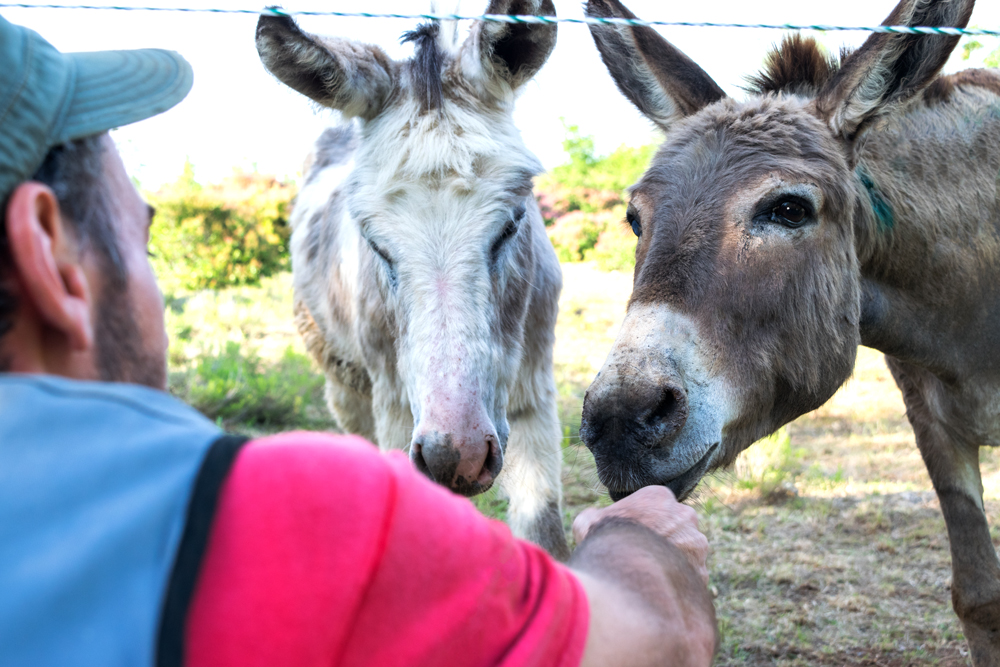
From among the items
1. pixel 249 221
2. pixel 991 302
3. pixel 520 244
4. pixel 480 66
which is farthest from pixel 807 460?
pixel 249 221

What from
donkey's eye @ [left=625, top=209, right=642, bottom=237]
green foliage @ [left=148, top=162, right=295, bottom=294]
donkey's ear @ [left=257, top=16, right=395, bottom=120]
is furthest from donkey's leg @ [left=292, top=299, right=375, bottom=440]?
green foliage @ [left=148, top=162, right=295, bottom=294]

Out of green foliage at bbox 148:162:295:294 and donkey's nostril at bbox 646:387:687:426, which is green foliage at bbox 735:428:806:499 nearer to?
donkey's nostril at bbox 646:387:687:426

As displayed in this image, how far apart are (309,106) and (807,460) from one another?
Answer: 5.12 m

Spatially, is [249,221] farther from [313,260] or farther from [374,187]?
[374,187]

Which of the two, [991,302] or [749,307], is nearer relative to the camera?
[749,307]

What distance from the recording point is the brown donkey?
7.01ft

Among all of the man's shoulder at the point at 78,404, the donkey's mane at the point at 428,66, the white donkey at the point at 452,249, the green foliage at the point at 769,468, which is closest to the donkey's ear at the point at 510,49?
the white donkey at the point at 452,249

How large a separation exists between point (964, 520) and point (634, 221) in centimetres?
202

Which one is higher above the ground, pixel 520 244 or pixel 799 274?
pixel 799 274

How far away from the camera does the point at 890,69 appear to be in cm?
247

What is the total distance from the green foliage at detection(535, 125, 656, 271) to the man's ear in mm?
12592

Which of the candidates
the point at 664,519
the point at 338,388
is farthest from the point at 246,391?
the point at 664,519

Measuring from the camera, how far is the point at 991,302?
2826 mm

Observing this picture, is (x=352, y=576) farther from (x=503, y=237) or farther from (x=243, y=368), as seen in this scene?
(x=243, y=368)
